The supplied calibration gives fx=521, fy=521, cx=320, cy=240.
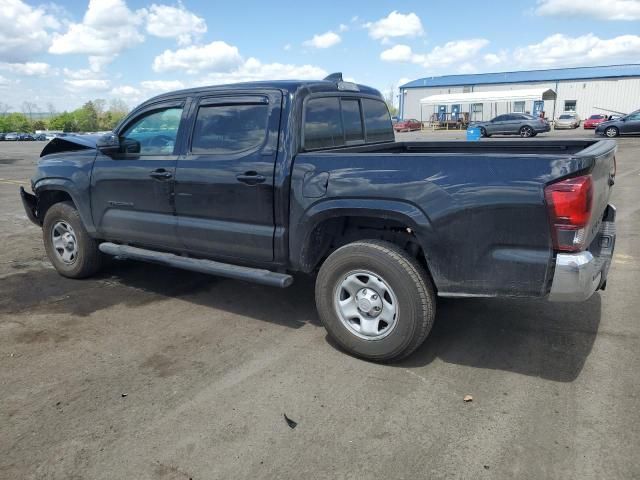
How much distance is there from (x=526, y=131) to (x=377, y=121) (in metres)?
32.1

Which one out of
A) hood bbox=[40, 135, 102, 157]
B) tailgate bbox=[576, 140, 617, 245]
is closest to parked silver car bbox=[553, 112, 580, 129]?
tailgate bbox=[576, 140, 617, 245]

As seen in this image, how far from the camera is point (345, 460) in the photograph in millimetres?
2611

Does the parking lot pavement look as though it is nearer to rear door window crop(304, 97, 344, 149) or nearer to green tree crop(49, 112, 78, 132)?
rear door window crop(304, 97, 344, 149)

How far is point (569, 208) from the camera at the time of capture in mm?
2889

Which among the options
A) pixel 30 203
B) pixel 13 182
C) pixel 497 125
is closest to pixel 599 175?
pixel 30 203

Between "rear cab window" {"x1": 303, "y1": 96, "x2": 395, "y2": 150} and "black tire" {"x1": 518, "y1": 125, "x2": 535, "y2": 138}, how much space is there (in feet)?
104

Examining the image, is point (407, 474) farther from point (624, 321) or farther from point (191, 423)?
point (624, 321)

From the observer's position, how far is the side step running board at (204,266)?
3969 mm

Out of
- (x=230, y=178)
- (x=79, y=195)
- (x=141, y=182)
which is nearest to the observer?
(x=230, y=178)

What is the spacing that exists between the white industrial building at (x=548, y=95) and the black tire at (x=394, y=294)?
5350 centimetres

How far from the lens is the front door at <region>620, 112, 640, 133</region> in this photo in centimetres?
2827

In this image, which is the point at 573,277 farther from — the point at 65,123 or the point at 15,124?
the point at 15,124

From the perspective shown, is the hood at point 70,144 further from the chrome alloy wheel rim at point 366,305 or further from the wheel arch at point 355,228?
the chrome alloy wheel rim at point 366,305

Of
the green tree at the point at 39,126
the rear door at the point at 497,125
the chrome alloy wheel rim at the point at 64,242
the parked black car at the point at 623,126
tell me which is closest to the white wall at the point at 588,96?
the rear door at the point at 497,125
